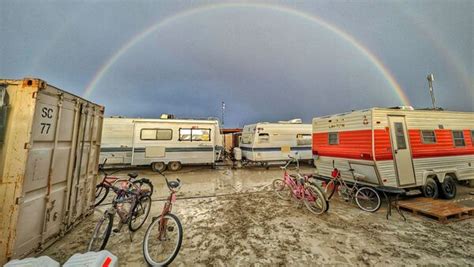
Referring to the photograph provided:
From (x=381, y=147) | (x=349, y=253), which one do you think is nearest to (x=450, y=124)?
(x=381, y=147)

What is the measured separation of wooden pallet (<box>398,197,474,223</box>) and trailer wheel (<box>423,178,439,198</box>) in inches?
36.8

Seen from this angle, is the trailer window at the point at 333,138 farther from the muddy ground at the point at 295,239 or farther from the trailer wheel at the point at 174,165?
the trailer wheel at the point at 174,165

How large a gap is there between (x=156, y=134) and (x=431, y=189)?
1166 cm

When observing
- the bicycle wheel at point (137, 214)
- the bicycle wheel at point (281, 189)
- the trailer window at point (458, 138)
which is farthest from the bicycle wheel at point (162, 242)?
the trailer window at point (458, 138)

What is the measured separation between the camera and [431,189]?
550 centimetres

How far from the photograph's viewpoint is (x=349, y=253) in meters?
2.85

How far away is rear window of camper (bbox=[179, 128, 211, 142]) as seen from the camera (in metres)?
10.1

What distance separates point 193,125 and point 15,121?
8041 millimetres

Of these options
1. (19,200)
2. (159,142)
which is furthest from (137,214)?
(159,142)

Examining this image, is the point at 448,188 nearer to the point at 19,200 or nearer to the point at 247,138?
the point at 247,138

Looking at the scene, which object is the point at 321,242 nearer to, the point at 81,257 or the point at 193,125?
the point at 81,257

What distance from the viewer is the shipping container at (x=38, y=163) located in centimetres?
220

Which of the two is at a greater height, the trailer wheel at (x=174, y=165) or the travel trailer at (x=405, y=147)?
the travel trailer at (x=405, y=147)

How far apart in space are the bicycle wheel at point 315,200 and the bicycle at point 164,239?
3.41 meters
